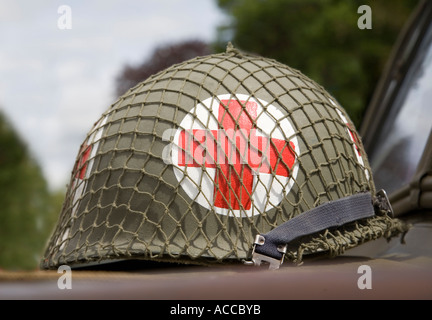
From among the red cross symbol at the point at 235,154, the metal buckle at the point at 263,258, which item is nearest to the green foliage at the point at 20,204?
the red cross symbol at the point at 235,154

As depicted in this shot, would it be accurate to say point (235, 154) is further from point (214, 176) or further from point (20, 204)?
point (20, 204)

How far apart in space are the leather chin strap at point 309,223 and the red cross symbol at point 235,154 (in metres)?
0.14

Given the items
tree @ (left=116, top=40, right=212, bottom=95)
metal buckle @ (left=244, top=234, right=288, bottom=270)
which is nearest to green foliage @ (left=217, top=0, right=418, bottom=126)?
tree @ (left=116, top=40, right=212, bottom=95)

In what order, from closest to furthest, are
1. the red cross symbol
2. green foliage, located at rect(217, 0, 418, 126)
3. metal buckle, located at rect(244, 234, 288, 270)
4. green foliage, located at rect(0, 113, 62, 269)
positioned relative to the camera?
1. metal buckle, located at rect(244, 234, 288, 270)
2. the red cross symbol
3. green foliage, located at rect(0, 113, 62, 269)
4. green foliage, located at rect(217, 0, 418, 126)

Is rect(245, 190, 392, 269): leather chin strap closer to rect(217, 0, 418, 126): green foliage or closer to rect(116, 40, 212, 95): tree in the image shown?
rect(217, 0, 418, 126): green foliage

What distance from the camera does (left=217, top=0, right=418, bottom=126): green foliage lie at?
7770 mm

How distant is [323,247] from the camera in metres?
1.77

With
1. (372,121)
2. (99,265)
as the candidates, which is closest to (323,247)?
(99,265)

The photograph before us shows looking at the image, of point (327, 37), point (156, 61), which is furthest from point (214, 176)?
point (156, 61)

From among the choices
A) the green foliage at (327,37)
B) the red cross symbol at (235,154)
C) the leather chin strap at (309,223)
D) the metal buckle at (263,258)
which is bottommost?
the metal buckle at (263,258)

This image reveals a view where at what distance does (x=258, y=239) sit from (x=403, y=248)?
0.72 meters

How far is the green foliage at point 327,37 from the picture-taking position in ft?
25.5

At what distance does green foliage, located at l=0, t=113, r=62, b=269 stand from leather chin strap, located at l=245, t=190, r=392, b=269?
5827 millimetres

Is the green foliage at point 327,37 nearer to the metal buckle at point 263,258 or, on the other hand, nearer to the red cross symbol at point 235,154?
the red cross symbol at point 235,154
